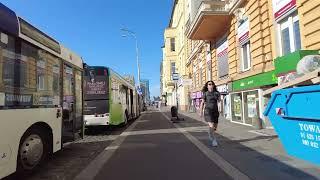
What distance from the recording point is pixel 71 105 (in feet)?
36.5

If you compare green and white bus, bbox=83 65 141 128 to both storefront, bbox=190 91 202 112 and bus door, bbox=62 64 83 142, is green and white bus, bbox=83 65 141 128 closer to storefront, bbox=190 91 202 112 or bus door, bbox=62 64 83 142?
bus door, bbox=62 64 83 142

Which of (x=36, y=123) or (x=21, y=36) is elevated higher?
(x=21, y=36)

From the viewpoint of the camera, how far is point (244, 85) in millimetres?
19891

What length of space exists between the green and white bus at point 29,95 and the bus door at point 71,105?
3 centimetres

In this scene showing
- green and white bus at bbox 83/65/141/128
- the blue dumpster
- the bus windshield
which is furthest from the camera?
the bus windshield

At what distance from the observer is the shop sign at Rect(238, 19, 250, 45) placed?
20.2 m

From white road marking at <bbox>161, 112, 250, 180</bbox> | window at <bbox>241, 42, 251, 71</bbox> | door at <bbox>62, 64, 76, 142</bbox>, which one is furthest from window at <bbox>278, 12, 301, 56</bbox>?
door at <bbox>62, 64, 76, 142</bbox>

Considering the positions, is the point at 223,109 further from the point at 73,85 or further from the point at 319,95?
the point at 319,95

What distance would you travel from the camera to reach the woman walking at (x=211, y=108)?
1210 centimetres

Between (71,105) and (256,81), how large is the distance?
30.9 feet

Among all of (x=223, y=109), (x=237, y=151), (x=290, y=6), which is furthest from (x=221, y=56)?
(x=237, y=151)

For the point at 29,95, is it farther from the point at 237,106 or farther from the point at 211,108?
the point at 237,106

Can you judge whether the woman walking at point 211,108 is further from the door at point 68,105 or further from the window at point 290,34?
the window at point 290,34

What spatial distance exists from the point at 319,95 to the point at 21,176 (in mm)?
5382
